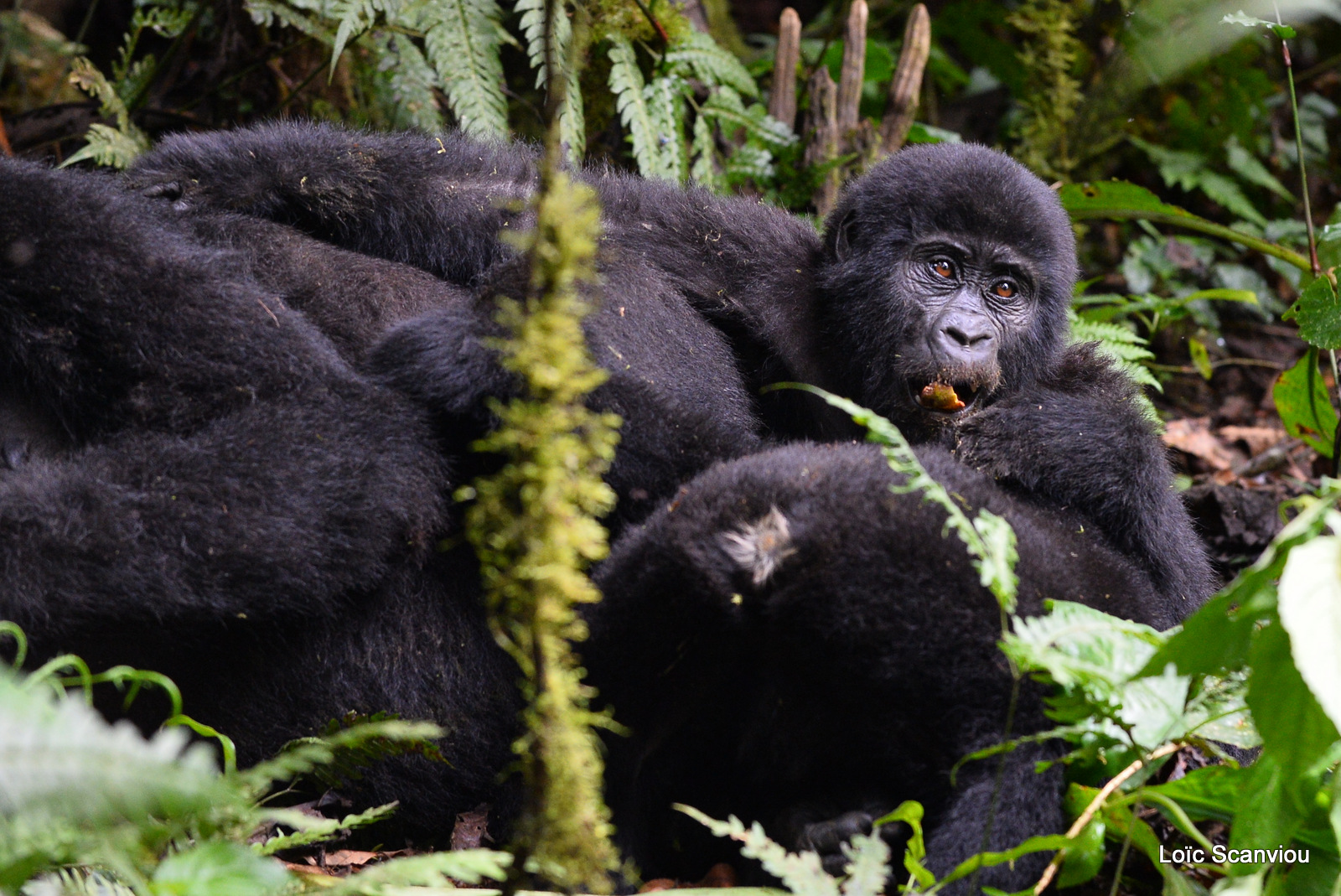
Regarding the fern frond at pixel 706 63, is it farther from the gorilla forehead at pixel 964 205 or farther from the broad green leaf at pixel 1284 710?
the broad green leaf at pixel 1284 710

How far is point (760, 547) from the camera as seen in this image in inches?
88.4

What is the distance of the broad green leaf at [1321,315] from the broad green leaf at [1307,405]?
59cm

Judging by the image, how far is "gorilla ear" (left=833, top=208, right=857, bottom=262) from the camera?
11.6 ft

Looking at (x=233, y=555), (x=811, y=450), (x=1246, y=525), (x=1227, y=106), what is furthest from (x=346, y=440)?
(x=1227, y=106)

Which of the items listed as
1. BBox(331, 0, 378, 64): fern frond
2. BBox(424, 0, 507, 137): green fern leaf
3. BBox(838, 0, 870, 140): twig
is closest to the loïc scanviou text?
BBox(424, 0, 507, 137): green fern leaf

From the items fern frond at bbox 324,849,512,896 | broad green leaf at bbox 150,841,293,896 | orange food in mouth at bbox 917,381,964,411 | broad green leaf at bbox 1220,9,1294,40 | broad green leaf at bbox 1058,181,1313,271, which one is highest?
broad green leaf at bbox 1220,9,1294,40

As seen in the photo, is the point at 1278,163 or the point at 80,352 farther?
the point at 1278,163

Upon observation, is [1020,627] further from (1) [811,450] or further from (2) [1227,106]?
(2) [1227,106]

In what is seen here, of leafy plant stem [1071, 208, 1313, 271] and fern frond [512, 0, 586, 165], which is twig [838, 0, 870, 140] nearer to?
leafy plant stem [1071, 208, 1313, 271]

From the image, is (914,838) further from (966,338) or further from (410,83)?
(410,83)

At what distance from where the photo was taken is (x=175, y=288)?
2643 mm

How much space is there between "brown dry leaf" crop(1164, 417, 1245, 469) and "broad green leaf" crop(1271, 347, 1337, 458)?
795 mm

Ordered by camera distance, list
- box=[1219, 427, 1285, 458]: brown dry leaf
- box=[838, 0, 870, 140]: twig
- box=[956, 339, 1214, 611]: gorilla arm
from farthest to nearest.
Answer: box=[1219, 427, 1285, 458]: brown dry leaf, box=[838, 0, 870, 140]: twig, box=[956, 339, 1214, 611]: gorilla arm

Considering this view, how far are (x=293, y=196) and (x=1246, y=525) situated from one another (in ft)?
10.9
